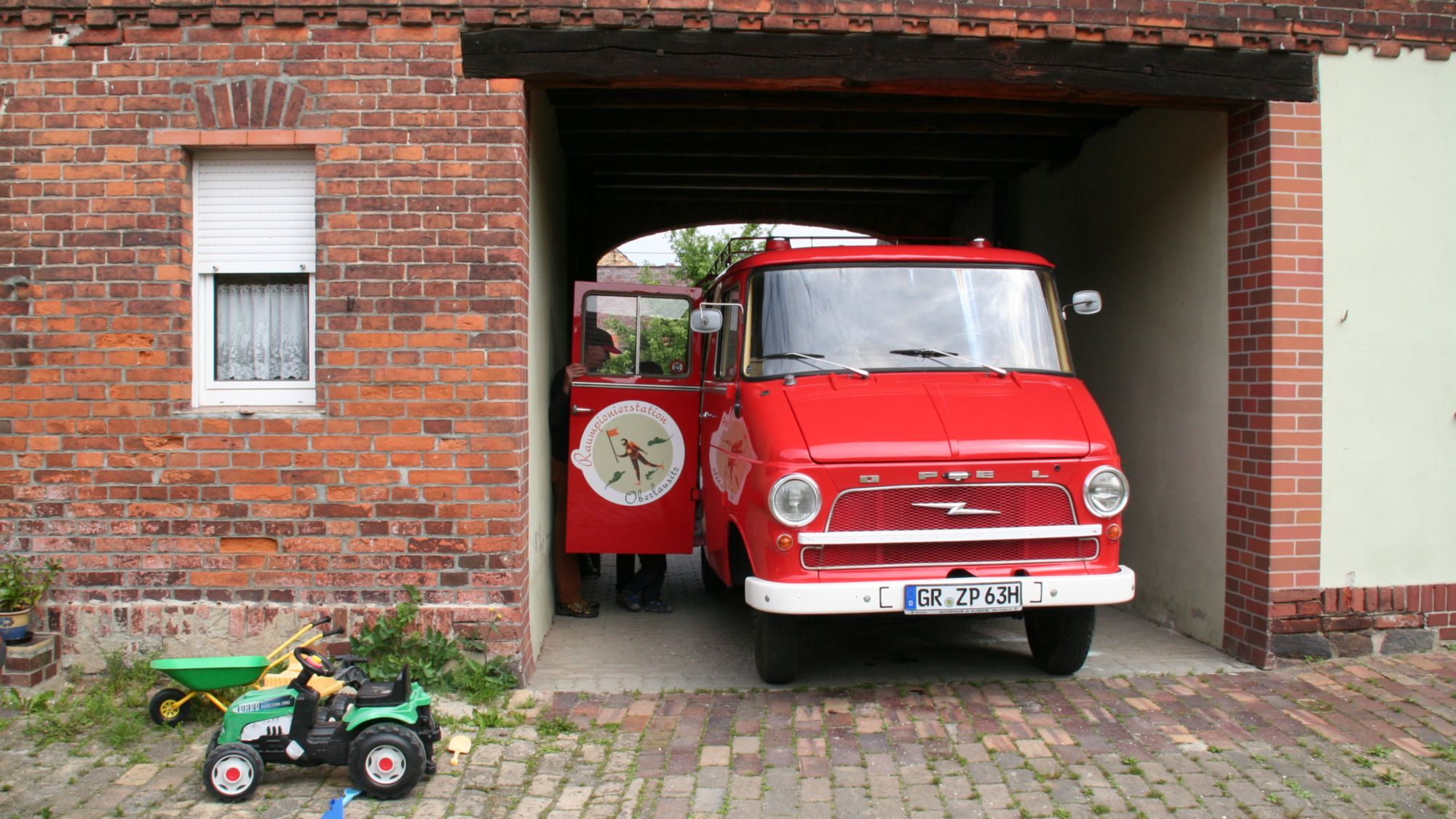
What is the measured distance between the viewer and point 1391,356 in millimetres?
5770

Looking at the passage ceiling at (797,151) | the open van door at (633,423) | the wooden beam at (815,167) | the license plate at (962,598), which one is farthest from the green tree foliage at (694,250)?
the license plate at (962,598)

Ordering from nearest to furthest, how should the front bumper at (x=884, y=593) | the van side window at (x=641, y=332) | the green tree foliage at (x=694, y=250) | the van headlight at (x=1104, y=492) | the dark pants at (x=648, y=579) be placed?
the front bumper at (x=884, y=593) → the van headlight at (x=1104, y=492) → the van side window at (x=641, y=332) → the dark pants at (x=648, y=579) → the green tree foliage at (x=694, y=250)

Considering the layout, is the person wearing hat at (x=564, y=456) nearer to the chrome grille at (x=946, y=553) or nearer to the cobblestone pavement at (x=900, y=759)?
the cobblestone pavement at (x=900, y=759)

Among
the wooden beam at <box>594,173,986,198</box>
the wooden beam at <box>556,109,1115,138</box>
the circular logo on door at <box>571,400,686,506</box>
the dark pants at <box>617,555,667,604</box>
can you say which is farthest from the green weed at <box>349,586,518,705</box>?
the wooden beam at <box>594,173,986,198</box>

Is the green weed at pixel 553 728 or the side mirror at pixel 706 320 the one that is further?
the side mirror at pixel 706 320

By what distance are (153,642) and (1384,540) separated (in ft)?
21.8

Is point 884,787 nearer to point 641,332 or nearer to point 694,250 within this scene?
point 641,332

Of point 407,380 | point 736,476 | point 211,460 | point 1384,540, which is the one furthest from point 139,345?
point 1384,540

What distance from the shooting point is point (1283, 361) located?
5605 millimetres

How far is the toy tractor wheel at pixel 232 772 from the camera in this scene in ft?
12.9

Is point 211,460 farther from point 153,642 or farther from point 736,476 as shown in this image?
A: point 736,476

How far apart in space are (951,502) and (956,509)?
0.04 m

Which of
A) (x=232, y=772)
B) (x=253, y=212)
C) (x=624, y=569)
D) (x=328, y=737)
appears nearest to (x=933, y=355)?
(x=624, y=569)

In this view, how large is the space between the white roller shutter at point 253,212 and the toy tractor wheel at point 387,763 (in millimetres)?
2531
